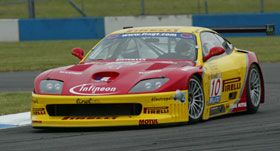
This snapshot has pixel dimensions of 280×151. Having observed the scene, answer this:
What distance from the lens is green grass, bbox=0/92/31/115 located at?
12.5m

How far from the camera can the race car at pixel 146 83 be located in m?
9.70

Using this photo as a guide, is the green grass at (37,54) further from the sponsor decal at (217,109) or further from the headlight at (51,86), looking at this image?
the headlight at (51,86)

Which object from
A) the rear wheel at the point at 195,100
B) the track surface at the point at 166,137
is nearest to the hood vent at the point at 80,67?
the track surface at the point at 166,137

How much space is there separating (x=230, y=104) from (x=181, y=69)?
1.48 metres

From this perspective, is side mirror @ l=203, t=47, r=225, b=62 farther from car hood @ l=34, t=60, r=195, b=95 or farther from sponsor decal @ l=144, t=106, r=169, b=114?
sponsor decal @ l=144, t=106, r=169, b=114

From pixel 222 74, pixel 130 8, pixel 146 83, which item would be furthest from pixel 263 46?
pixel 146 83

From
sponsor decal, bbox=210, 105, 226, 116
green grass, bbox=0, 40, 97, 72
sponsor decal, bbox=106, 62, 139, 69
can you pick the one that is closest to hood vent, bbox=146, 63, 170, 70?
sponsor decal, bbox=106, 62, 139, 69

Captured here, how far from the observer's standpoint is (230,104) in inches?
447

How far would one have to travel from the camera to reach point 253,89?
11.9 meters

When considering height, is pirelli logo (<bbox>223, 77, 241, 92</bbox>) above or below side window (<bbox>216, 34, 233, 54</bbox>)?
below

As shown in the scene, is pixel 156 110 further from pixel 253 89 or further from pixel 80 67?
pixel 253 89

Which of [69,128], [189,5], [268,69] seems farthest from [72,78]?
[189,5]

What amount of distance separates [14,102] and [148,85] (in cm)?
427

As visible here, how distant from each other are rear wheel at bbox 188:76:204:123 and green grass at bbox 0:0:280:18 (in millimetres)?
24025
